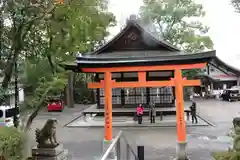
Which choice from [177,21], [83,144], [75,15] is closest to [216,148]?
[83,144]

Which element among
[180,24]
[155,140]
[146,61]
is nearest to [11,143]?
[146,61]

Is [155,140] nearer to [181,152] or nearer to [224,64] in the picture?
[181,152]

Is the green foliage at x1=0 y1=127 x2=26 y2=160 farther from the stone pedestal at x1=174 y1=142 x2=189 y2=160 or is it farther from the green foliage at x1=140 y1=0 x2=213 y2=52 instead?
the green foliage at x1=140 y1=0 x2=213 y2=52

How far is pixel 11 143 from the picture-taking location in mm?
6789

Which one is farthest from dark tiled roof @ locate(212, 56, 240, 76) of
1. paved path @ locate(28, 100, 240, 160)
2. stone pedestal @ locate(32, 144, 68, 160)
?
stone pedestal @ locate(32, 144, 68, 160)

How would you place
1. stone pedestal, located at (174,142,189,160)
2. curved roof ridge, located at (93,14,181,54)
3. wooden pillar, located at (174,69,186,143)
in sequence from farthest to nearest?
1. curved roof ridge, located at (93,14,181,54)
2. wooden pillar, located at (174,69,186,143)
3. stone pedestal, located at (174,142,189,160)

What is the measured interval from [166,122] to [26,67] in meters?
14.1

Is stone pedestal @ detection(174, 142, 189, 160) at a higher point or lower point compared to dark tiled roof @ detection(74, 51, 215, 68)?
lower

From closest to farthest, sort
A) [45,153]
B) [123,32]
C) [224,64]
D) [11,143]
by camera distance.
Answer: [11,143]
[45,153]
[224,64]
[123,32]

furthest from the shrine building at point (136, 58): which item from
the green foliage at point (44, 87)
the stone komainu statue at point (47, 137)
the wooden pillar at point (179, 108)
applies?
the green foliage at point (44, 87)

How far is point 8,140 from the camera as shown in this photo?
22.4 ft

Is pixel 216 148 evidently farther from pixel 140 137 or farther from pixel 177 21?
pixel 177 21

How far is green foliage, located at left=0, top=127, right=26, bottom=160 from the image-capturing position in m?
6.81

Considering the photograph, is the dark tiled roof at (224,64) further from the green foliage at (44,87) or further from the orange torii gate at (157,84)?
the green foliage at (44,87)
